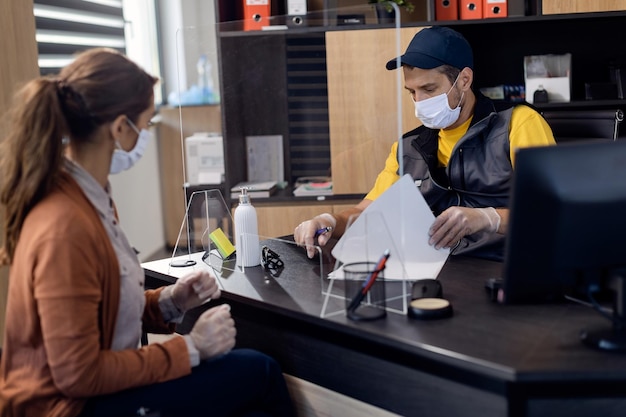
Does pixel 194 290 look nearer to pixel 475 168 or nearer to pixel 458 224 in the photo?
pixel 458 224

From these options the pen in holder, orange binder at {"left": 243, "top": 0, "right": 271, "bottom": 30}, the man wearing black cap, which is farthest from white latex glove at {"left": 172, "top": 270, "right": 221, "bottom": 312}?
orange binder at {"left": 243, "top": 0, "right": 271, "bottom": 30}

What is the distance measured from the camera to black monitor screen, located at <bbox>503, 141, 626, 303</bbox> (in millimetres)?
1435

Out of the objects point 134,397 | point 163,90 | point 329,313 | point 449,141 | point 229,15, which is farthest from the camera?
point 163,90

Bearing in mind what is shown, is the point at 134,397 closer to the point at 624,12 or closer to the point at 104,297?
the point at 104,297

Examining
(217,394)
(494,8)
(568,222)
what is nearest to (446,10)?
(494,8)

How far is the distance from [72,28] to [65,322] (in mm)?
3308

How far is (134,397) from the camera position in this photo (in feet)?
5.16

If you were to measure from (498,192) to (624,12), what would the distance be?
1.34 m

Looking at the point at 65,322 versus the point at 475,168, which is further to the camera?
the point at 475,168

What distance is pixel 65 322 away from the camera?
1469mm

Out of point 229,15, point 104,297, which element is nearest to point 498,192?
point 104,297

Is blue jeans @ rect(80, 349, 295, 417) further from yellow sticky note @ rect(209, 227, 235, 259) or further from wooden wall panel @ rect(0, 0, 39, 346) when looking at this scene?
wooden wall panel @ rect(0, 0, 39, 346)

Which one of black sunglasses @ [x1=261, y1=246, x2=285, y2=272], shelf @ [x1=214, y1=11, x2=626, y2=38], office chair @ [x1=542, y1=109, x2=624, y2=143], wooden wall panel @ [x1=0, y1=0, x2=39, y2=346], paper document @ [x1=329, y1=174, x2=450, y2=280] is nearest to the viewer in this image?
paper document @ [x1=329, y1=174, x2=450, y2=280]

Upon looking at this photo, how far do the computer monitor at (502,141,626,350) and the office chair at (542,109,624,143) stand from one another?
1297mm
